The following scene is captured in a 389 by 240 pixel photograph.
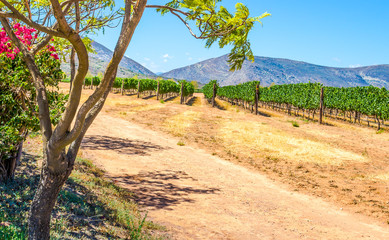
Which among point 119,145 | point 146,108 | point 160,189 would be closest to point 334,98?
point 146,108

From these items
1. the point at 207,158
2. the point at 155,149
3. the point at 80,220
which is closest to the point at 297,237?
the point at 80,220

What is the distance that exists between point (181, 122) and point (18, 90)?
16061mm

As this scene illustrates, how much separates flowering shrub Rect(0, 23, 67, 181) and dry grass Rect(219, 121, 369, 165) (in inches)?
403

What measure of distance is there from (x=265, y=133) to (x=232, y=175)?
26.8 feet

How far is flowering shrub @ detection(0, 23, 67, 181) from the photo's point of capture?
5.09m

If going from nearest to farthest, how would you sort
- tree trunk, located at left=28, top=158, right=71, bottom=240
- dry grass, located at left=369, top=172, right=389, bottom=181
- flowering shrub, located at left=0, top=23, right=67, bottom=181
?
tree trunk, located at left=28, top=158, right=71, bottom=240, flowering shrub, located at left=0, top=23, right=67, bottom=181, dry grass, located at left=369, top=172, right=389, bottom=181

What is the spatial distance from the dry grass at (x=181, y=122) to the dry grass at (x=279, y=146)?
2518mm

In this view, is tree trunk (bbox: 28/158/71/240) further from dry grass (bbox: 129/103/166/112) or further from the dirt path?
dry grass (bbox: 129/103/166/112)

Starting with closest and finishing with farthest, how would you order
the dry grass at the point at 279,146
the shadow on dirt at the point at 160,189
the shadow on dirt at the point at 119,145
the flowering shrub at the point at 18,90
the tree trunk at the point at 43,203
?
the tree trunk at the point at 43,203 → the flowering shrub at the point at 18,90 → the shadow on dirt at the point at 160,189 → the shadow on dirt at the point at 119,145 → the dry grass at the point at 279,146

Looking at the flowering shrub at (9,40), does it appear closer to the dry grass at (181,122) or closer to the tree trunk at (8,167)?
the tree trunk at (8,167)

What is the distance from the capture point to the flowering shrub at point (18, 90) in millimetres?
5090

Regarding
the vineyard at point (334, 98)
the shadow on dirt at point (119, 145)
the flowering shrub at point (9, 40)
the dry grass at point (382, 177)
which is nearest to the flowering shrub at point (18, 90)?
the flowering shrub at point (9, 40)

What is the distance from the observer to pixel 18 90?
5.28 meters

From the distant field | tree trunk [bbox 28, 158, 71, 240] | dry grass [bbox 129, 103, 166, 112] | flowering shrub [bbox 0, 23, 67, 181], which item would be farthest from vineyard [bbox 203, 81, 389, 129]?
tree trunk [bbox 28, 158, 71, 240]
